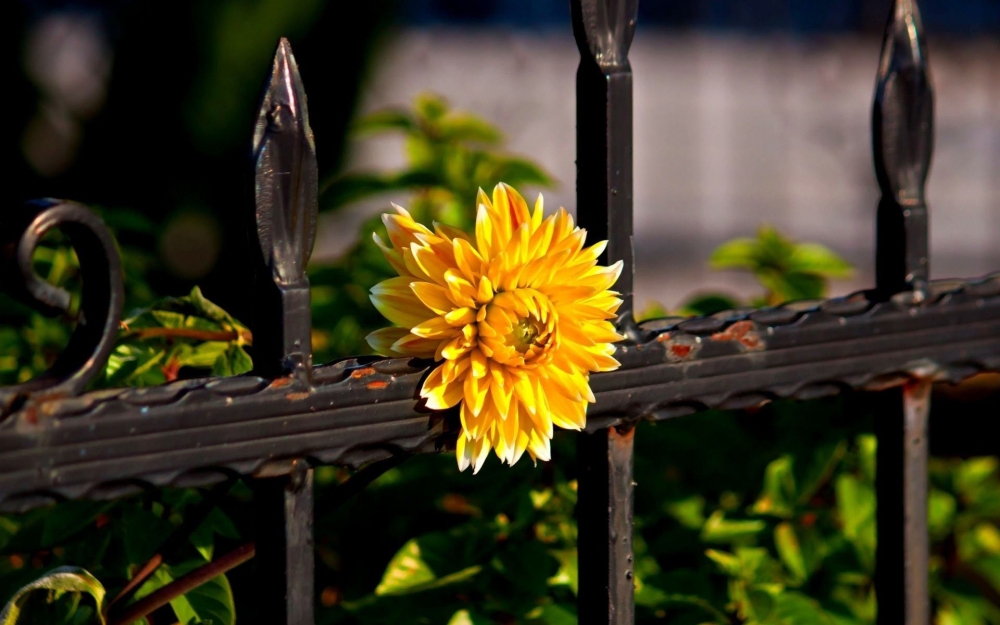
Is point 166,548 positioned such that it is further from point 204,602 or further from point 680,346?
point 680,346

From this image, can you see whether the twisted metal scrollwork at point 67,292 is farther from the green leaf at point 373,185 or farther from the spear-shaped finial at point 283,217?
the green leaf at point 373,185

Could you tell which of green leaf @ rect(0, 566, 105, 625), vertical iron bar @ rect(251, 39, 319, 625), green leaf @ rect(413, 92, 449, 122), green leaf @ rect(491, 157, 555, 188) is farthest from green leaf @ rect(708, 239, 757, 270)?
green leaf @ rect(0, 566, 105, 625)

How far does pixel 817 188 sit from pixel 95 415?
5.17 m

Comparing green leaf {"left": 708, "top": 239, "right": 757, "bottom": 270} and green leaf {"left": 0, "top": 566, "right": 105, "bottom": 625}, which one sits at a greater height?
green leaf {"left": 708, "top": 239, "right": 757, "bottom": 270}

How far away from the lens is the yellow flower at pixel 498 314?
76 cm

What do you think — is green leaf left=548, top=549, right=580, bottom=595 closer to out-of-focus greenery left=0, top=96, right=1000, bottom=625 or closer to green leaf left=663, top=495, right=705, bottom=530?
out-of-focus greenery left=0, top=96, right=1000, bottom=625

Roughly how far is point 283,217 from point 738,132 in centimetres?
480

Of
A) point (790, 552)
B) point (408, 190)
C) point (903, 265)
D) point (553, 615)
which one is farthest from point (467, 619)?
point (408, 190)

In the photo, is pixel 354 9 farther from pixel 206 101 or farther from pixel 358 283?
pixel 358 283

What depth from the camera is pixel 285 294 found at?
0.75 meters

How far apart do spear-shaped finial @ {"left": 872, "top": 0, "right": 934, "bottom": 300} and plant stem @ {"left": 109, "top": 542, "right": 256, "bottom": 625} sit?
2.23 feet

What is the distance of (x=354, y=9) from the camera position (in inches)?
112

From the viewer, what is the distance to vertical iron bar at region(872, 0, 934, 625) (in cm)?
106

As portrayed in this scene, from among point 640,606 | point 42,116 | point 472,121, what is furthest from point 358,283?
point 42,116
